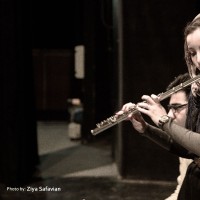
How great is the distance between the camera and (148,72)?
447cm

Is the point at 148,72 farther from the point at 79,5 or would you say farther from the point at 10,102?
the point at 79,5

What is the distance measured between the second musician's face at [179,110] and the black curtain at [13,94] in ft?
7.76

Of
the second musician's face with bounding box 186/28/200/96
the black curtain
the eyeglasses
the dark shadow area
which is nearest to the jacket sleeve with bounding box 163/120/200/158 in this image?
the second musician's face with bounding box 186/28/200/96

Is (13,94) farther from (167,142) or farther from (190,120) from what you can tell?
(190,120)

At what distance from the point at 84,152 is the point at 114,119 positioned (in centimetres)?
398

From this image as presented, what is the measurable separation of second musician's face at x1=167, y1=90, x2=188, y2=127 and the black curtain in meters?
2.36

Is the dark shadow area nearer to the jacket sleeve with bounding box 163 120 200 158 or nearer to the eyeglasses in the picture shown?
the eyeglasses

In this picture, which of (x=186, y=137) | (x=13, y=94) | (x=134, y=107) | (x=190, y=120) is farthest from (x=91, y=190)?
(x=186, y=137)

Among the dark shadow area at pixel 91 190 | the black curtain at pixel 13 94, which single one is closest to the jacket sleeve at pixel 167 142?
the dark shadow area at pixel 91 190

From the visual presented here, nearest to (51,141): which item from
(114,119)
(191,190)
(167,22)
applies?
(167,22)

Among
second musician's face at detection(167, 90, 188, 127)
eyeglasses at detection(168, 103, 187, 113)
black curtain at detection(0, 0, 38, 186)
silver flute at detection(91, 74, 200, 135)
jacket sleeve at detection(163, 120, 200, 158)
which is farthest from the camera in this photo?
black curtain at detection(0, 0, 38, 186)

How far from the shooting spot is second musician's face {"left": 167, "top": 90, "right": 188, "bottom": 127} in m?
→ 1.97

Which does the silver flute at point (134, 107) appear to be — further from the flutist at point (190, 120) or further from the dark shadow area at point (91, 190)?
the dark shadow area at point (91, 190)

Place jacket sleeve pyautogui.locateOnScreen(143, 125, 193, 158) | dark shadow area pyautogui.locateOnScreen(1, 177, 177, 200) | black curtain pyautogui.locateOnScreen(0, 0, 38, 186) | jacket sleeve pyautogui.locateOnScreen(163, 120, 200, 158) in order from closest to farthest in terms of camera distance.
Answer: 1. jacket sleeve pyautogui.locateOnScreen(163, 120, 200, 158)
2. jacket sleeve pyautogui.locateOnScreen(143, 125, 193, 158)
3. dark shadow area pyautogui.locateOnScreen(1, 177, 177, 200)
4. black curtain pyautogui.locateOnScreen(0, 0, 38, 186)
